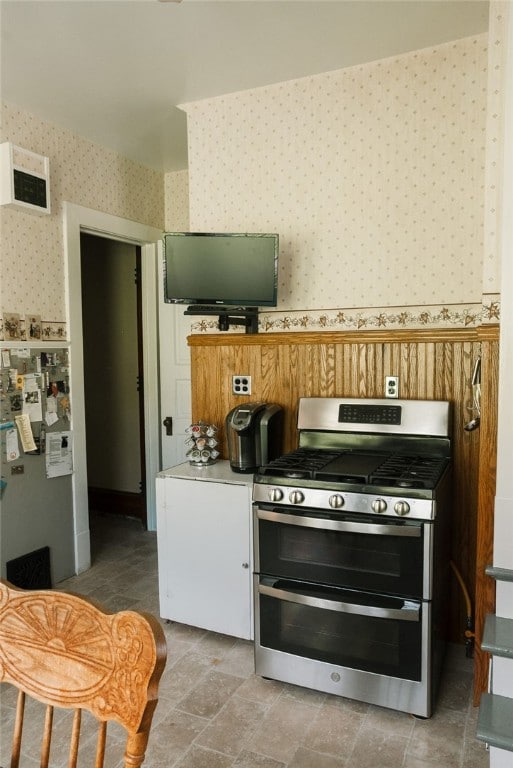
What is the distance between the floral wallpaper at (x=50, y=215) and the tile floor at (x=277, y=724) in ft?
6.44

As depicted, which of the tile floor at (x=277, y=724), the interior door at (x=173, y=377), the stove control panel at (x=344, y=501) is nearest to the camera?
the tile floor at (x=277, y=724)

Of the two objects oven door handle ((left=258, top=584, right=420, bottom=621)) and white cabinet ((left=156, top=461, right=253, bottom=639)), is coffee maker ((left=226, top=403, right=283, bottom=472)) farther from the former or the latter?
oven door handle ((left=258, top=584, right=420, bottom=621))

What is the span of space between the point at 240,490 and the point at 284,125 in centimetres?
195

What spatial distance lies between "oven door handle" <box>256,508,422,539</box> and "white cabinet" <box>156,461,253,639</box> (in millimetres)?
308

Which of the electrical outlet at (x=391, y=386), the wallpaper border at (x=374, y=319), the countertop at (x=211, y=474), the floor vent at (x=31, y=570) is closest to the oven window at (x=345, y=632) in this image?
the countertop at (x=211, y=474)

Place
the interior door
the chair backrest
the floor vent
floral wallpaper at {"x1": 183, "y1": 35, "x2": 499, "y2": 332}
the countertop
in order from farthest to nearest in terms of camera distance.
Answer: the interior door
the floor vent
the countertop
floral wallpaper at {"x1": 183, "y1": 35, "x2": 499, "y2": 332}
the chair backrest

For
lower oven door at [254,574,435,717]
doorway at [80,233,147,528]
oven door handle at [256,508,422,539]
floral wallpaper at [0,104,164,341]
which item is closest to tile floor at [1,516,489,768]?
lower oven door at [254,574,435,717]

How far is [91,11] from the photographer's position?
229 cm

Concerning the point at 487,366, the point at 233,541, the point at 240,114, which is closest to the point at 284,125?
the point at 240,114

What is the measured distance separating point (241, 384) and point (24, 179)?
1.66 meters

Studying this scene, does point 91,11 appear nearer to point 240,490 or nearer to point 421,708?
point 240,490

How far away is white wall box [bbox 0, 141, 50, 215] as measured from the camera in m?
3.02

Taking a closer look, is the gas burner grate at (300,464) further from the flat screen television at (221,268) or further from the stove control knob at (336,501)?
the flat screen television at (221,268)

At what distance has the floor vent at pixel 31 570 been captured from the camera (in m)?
3.16
